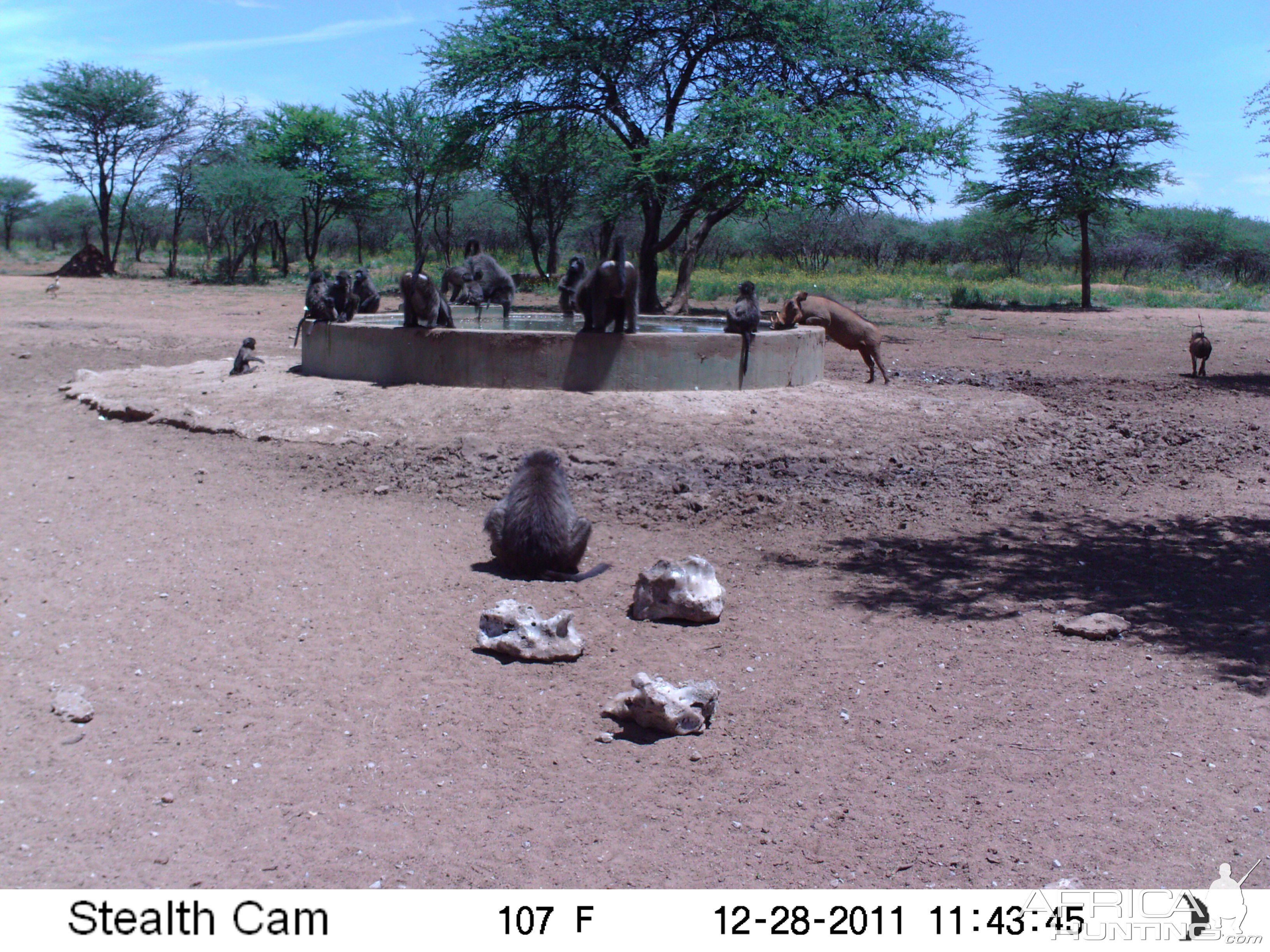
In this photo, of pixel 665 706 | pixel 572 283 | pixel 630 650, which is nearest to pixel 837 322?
pixel 572 283

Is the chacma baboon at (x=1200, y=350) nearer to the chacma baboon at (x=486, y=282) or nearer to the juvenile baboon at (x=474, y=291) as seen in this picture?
the chacma baboon at (x=486, y=282)

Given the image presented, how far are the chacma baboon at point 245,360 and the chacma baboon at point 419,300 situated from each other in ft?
8.28

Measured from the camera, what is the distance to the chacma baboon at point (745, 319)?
9.61m

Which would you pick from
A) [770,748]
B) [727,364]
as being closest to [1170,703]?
[770,748]

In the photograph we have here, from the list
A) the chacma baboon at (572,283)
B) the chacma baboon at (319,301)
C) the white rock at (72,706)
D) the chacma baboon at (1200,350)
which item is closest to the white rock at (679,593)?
the white rock at (72,706)

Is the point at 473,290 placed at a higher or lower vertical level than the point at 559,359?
higher

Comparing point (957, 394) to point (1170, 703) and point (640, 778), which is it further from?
point (640, 778)

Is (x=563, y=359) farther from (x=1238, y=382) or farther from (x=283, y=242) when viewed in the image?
(x=283, y=242)

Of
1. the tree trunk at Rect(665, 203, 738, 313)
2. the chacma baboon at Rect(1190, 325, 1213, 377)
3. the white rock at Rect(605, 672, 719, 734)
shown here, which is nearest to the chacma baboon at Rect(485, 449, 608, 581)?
the white rock at Rect(605, 672, 719, 734)

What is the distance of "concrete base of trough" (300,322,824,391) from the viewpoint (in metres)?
9.17

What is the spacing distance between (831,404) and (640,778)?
6692 millimetres

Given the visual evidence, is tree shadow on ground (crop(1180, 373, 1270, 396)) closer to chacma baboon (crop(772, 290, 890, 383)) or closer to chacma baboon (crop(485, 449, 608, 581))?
chacma baboon (crop(772, 290, 890, 383))

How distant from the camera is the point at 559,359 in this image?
9.16 m

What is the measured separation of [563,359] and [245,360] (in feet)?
14.1
